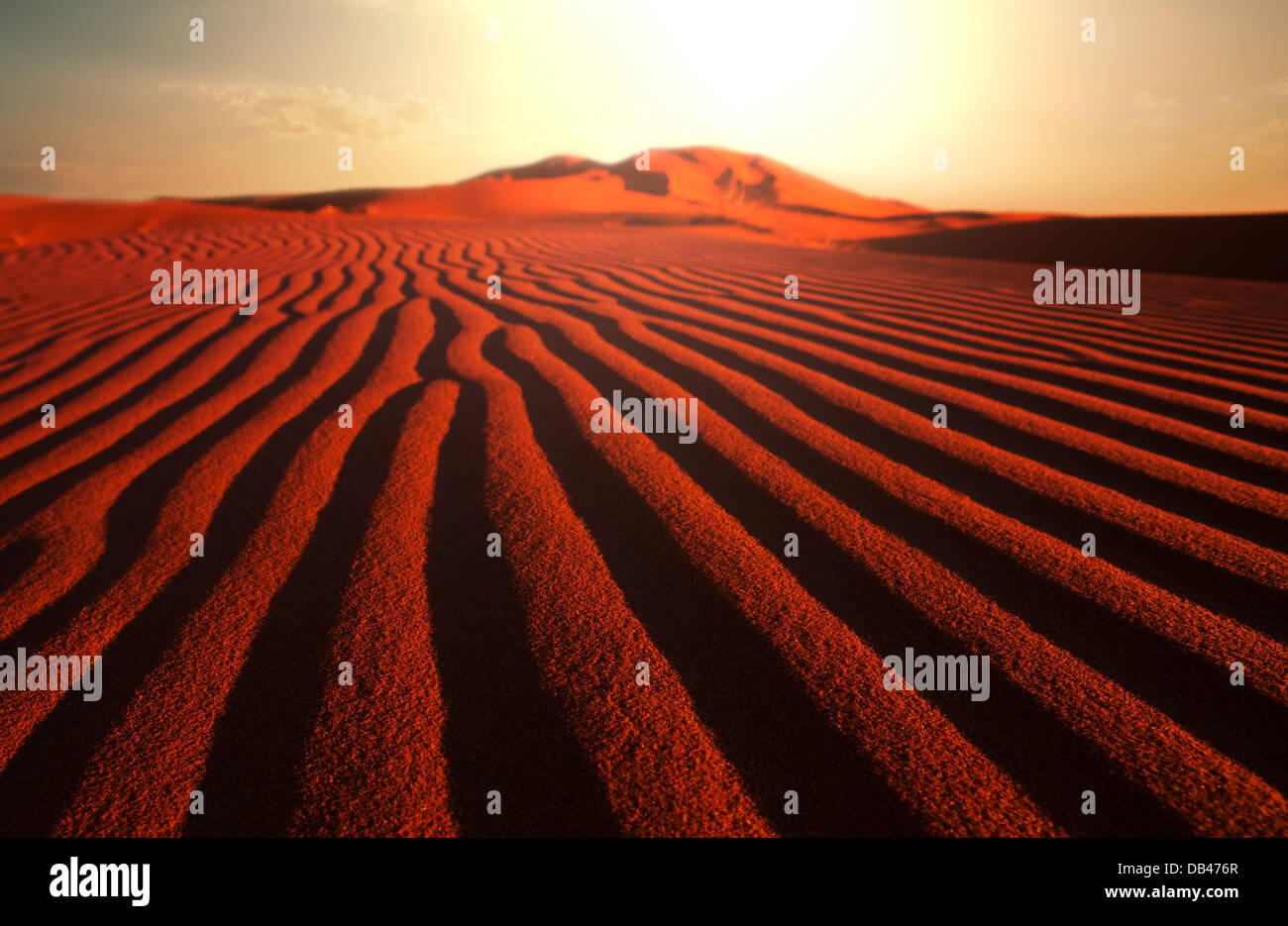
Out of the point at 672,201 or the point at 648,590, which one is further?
the point at 672,201

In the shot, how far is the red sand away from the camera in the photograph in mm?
1151

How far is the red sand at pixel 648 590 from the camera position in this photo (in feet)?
3.78

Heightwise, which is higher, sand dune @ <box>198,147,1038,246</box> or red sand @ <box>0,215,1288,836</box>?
sand dune @ <box>198,147,1038,246</box>

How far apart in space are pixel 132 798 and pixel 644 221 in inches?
722

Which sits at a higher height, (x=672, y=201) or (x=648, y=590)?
(x=672, y=201)

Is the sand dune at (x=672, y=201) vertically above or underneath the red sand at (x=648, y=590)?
above

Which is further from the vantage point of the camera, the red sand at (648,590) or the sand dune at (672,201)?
→ the sand dune at (672,201)

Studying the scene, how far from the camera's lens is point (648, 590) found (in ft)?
5.52

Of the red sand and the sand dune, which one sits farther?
the sand dune
